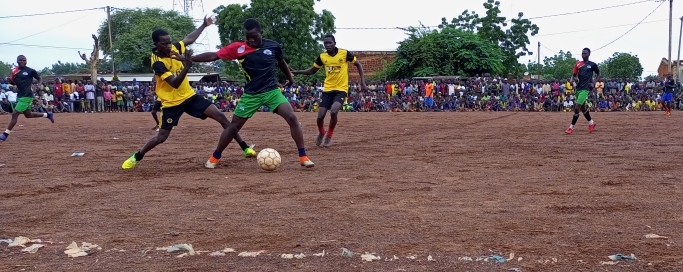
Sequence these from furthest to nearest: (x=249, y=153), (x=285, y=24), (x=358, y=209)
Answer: (x=285, y=24)
(x=249, y=153)
(x=358, y=209)

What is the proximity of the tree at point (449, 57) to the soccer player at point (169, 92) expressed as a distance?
30142 millimetres

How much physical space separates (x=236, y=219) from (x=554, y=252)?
92.8 inches

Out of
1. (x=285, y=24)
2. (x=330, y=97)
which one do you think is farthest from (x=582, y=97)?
(x=285, y=24)

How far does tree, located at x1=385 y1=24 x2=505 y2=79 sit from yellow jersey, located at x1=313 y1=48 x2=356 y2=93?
88.9 feet

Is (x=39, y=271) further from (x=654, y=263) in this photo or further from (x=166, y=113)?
(x=166, y=113)

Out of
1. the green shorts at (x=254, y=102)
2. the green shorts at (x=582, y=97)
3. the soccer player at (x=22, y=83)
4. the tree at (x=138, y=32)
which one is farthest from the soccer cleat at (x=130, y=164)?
the tree at (x=138, y=32)

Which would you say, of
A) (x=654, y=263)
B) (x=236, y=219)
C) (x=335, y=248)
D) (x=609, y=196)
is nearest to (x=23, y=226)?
(x=236, y=219)

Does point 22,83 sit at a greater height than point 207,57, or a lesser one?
lesser

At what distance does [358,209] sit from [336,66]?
18.9 feet

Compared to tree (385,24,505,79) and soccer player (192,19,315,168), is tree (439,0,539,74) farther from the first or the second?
soccer player (192,19,315,168)

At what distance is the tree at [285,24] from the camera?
43.4 metres

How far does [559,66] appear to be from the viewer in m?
72.1

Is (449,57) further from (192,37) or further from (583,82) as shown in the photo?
(192,37)

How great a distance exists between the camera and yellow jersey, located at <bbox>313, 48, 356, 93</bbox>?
1068 cm
